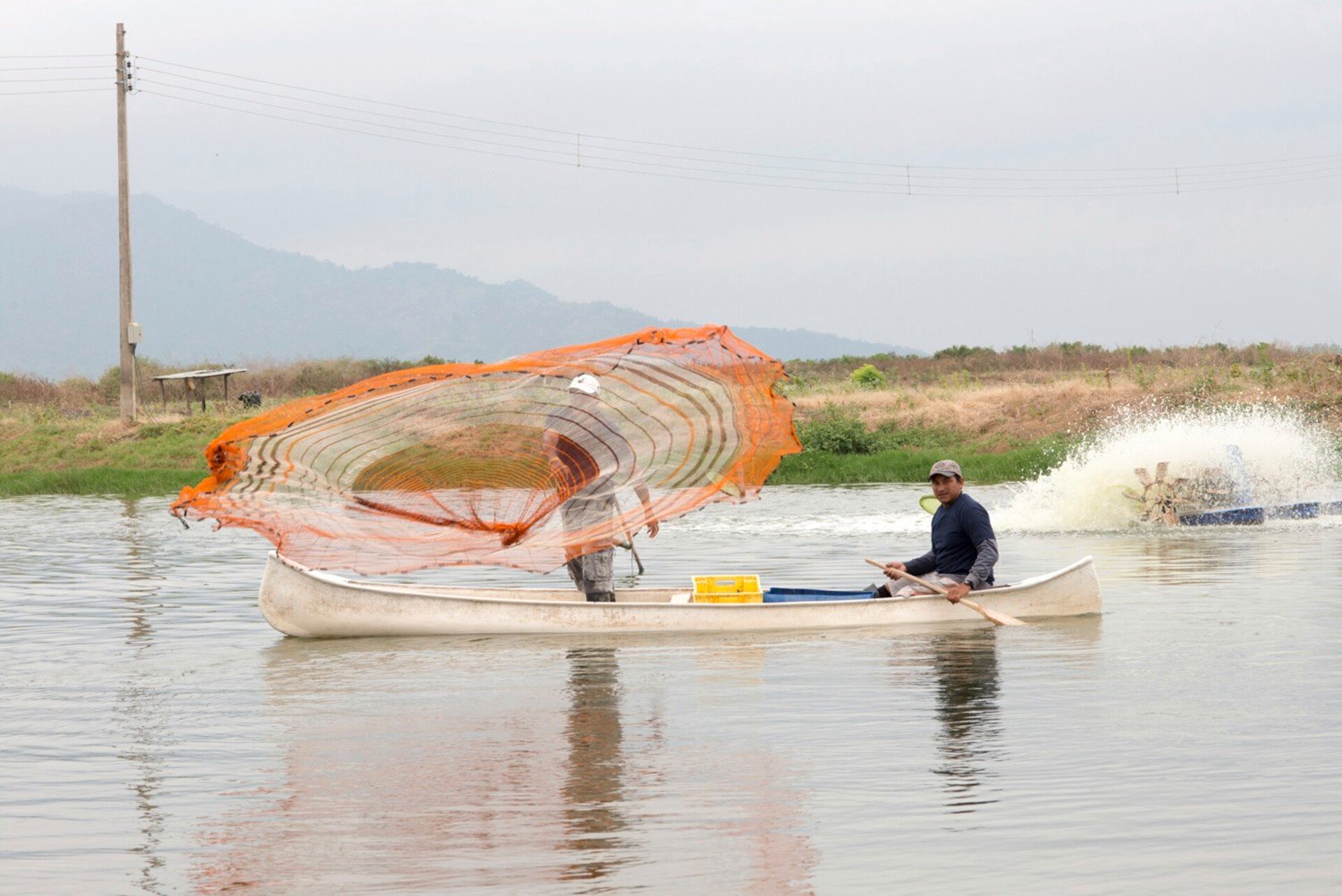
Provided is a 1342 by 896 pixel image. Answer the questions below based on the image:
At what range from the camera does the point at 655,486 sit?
14.9 metres

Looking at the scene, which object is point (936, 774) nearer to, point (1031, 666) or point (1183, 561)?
point (1031, 666)

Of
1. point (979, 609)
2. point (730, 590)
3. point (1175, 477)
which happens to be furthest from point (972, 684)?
point (1175, 477)

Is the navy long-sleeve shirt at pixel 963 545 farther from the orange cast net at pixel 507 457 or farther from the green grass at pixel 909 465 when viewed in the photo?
the green grass at pixel 909 465

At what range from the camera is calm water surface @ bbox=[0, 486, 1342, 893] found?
6.84m

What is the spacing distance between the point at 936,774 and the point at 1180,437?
1875cm

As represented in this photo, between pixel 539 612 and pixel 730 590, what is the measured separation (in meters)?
1.64

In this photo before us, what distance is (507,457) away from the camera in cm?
1473

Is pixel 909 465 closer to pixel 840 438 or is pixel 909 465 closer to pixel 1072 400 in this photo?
pixel 840 438

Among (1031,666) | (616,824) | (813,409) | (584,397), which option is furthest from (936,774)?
(813,409)

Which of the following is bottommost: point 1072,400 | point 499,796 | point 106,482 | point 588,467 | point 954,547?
point 499,796

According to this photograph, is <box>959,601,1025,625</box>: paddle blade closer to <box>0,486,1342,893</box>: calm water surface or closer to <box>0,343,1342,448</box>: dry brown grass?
<box>0,486,1342,893</box>: calm water surface

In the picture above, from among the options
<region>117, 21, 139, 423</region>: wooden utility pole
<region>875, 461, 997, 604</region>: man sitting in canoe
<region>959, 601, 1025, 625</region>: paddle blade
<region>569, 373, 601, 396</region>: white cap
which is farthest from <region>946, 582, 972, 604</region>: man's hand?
<region>117, 21, 139, 423</region>: wooden utility pole

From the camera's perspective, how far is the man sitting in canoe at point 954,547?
13.1 m

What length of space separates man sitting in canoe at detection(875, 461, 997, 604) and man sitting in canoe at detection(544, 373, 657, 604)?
2.26 metres
